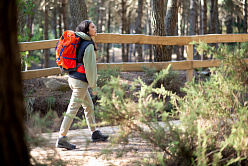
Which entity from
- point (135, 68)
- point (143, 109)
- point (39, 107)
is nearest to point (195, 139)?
point (143, 109)

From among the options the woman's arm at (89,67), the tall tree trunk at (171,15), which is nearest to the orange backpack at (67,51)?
the woman's arm at (89,67)

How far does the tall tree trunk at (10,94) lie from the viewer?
5.82 feet

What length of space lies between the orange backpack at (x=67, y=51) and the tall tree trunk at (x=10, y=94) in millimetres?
2581

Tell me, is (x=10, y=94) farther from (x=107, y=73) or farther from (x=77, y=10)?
(x=77, y=10)

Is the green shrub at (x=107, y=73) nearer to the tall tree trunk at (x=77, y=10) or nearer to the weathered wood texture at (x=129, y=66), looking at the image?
the weathered wood texture at (x=129, y=66)

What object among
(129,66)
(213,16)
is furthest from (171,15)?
(213,16)

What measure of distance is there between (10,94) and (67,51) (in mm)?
2747

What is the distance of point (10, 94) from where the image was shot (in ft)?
5.97

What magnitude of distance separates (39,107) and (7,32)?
5932 mm

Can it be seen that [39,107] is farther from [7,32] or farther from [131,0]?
[131,0]

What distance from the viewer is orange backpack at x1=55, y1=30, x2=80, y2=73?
177 inches

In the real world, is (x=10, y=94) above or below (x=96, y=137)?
above

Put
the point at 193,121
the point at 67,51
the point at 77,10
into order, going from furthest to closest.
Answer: the point at 77,10
the point at 67,51
the point at 193,121

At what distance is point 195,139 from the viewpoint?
319 centimetres
